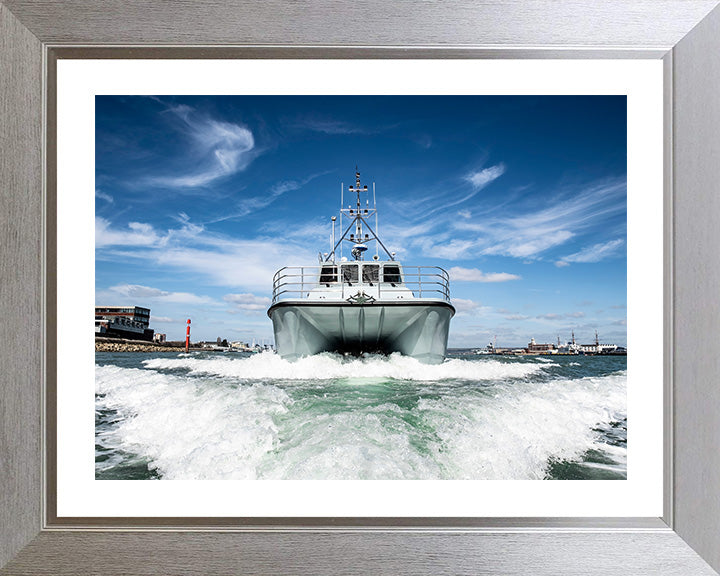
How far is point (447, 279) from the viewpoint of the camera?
3.75m

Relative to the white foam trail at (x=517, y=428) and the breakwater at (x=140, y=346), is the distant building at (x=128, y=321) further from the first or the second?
the white foam trail at (x=517, y=428)

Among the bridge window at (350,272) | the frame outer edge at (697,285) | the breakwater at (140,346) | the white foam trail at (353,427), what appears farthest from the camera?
the bridge window at (350,272)

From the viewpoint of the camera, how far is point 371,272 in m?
4.56

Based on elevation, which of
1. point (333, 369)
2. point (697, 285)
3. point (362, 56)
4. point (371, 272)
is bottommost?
point (333, 369)

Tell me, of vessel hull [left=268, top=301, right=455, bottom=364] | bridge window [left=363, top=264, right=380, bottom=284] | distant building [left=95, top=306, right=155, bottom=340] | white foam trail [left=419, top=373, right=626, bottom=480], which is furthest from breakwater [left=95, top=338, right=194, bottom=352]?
white foam trail [left=419, top=373, right=626, bottom=480]

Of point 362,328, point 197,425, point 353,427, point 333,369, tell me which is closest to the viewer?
point 353,427

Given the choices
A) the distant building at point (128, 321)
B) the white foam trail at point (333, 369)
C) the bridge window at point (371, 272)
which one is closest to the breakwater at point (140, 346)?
the distant building at point (128, 321)

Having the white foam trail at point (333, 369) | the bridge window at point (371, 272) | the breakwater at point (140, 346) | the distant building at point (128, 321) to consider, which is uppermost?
the bridge window at point (371, 272)

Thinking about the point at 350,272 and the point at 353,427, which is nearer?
the point at 353,427

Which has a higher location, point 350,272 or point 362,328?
point 350,272

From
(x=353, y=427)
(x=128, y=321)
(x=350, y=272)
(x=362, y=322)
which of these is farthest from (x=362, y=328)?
(x=128, y=321)

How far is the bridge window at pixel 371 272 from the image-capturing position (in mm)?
4535

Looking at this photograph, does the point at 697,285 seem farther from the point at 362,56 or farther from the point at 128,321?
the point at 128,321

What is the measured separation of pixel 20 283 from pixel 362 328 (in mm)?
2972
